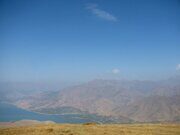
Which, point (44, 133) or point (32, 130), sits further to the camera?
point (32, 130)

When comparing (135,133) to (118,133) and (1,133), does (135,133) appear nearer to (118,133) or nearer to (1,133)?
(118,133)

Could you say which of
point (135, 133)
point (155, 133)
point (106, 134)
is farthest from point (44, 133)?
point (155, 133)

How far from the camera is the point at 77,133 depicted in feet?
67.6

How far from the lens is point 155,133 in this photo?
21.8 metres

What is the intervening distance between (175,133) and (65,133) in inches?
438

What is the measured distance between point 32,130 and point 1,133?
292cm

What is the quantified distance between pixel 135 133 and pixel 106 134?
3.02 metres

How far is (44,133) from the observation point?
818 inches

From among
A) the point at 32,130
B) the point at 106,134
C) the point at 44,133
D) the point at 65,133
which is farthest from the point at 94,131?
the point at 32,130

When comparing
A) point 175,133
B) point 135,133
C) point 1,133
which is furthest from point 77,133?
point 175,133

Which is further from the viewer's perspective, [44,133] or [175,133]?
[175,133]

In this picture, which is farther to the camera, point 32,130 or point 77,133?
point 32,130

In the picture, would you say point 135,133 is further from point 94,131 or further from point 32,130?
point 32,130

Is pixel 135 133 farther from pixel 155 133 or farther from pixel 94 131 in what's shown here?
A: pixel 94 131
